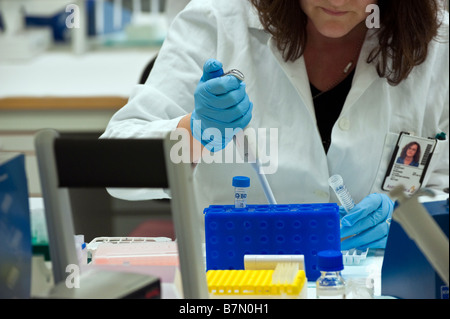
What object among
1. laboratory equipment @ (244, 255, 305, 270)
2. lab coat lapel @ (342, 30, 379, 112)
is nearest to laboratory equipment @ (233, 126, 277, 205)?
lab coat lapel @ (342, 30, 379, 112)

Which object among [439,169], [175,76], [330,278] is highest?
[175,76]

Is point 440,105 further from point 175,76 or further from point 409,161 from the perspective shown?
point 175,76

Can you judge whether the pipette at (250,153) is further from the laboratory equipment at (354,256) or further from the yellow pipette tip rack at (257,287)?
the yellow pipette tip rack at (257,287)

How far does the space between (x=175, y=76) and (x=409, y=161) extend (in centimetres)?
57

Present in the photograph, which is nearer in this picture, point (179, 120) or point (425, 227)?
point (425, 227)

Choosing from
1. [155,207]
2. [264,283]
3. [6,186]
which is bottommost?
[155,207]

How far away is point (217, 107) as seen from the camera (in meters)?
1.31

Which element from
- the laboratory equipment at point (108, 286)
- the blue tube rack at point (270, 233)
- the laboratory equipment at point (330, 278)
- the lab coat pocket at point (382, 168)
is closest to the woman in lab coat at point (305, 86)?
the lab coat pocket at point (382, 168)

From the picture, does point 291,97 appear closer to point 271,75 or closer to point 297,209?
point 271,75

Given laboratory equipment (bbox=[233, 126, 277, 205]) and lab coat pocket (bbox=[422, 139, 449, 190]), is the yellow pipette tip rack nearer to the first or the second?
laboratory equipment (bbox=[233, 126, 277, 205])

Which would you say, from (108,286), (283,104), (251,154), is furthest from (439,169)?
(108,286)

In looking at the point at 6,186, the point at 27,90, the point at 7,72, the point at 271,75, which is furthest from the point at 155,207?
the point at 6,186

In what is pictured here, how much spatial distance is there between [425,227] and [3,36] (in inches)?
125

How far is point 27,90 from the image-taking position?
9.86 ft
